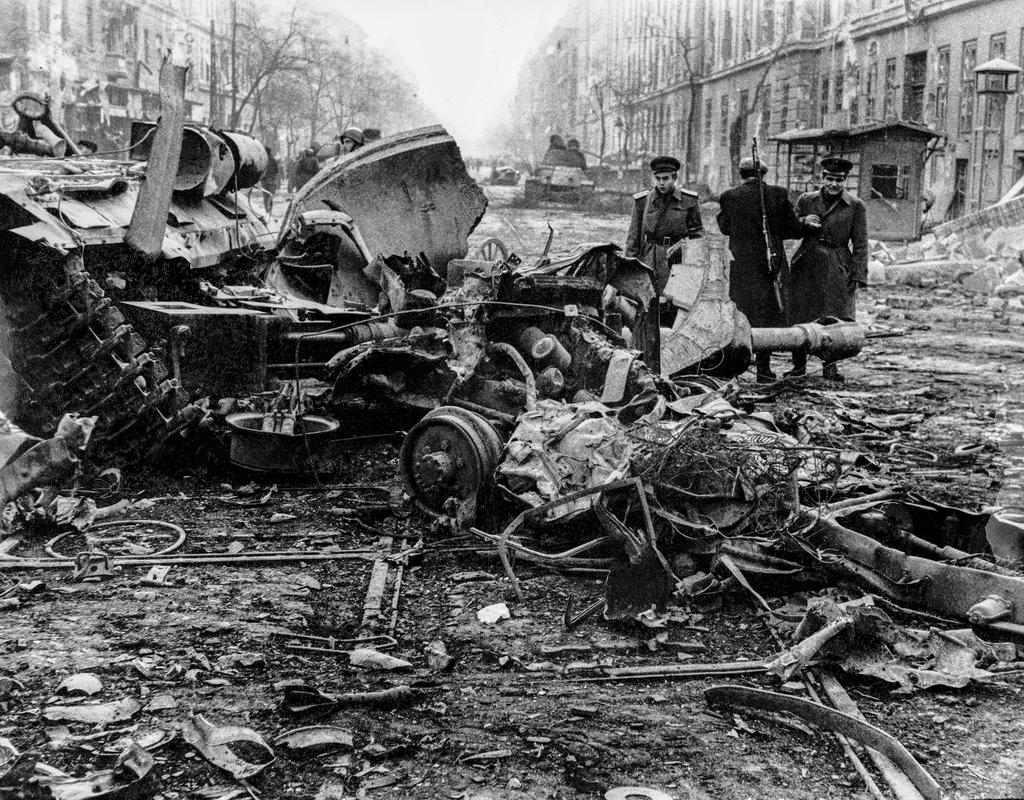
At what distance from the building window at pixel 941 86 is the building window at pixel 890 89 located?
7.54ft

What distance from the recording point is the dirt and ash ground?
159 inches

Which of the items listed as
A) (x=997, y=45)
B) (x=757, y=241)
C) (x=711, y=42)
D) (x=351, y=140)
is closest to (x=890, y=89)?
(x=997, y=45)

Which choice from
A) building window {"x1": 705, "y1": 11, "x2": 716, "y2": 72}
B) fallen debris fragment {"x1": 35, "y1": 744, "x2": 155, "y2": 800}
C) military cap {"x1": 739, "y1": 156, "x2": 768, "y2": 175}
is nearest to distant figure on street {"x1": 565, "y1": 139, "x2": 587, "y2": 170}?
building window {"x1": 705, "y1": 11, "x2": 716, "y2": 72}

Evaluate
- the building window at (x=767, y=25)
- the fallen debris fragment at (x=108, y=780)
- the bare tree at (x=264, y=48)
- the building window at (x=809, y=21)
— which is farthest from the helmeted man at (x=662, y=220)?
the building window at (x=767, y=25)

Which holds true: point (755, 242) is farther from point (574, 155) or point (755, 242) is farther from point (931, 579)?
point (574, 155)

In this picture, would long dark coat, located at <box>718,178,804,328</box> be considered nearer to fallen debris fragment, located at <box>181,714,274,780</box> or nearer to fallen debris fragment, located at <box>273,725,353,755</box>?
fallen debris fragment, located at <box>273,725,353,755</box>

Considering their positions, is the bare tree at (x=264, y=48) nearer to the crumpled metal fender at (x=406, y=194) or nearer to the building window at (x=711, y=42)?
the building window at (x=711, y=42)

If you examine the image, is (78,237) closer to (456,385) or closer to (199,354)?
(199,354)

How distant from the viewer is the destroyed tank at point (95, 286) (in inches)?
305

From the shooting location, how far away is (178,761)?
13.4 feet

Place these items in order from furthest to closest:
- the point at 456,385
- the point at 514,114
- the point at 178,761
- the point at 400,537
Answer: the point at 514,114 < the point at 456,385 < the point at 400,537 < the point at 178,761

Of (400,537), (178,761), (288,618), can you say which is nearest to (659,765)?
(178,761)

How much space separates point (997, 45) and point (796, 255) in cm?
1806

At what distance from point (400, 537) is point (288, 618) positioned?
56.9 inches
